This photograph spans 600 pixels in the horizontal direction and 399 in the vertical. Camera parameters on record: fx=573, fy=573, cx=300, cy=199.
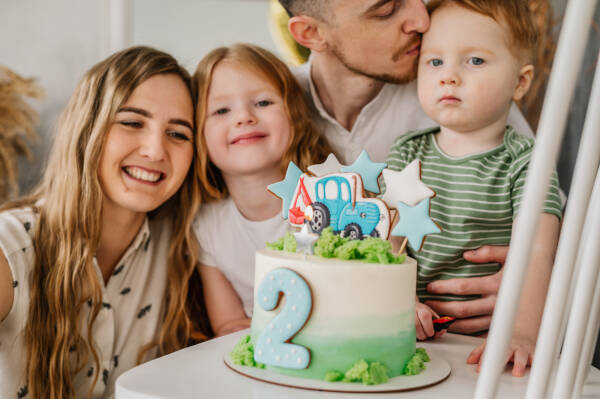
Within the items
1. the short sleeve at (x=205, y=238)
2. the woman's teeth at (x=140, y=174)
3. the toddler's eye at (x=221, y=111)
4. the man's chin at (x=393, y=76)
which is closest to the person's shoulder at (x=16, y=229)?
the woman's teeth at (x=140, y=174)

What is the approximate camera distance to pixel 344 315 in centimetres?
91

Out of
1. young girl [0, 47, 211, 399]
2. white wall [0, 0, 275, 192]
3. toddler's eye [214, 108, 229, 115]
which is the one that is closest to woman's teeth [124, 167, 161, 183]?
young girl [0, 47, 211, 399]

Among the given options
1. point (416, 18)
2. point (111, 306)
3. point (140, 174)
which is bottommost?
point (111, 306)

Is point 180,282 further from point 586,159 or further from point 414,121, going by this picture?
point 586,159

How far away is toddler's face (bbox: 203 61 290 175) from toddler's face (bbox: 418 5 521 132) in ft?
1.30

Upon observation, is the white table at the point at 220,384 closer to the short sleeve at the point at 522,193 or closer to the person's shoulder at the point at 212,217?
the short sleeve at the point at 522,193

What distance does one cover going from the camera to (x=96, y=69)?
4.86 feet

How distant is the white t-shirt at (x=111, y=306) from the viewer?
1.28 metres

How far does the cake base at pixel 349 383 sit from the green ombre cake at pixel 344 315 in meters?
0.02

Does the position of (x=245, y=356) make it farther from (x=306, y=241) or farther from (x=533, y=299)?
(x=533, y=299)

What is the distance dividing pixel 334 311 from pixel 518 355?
0.36 metres

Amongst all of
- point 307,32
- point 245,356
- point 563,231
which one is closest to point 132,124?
point 307,32

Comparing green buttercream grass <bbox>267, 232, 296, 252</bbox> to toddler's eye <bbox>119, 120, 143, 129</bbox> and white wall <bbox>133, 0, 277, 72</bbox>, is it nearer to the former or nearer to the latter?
toddler's eye <bbox>119, 120, 143, 129</bbox>

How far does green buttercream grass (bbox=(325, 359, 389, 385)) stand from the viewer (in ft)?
2.93
